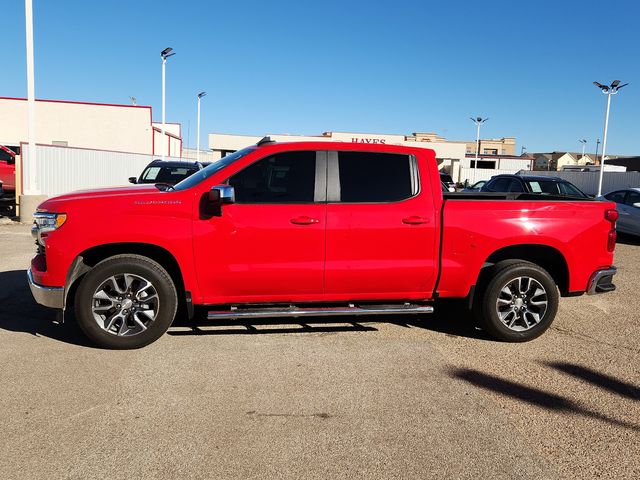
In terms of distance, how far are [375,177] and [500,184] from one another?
31.9ft

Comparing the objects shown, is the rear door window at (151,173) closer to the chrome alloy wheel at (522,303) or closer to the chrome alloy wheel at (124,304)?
the chrome alloy wheel at (124,304)

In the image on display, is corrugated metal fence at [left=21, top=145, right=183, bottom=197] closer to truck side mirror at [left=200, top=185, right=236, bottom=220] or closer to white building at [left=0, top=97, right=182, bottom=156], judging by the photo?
truck side mirror at [left=200, top=185, right=236, bottom=220]

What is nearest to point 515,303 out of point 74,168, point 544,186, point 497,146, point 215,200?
point 215,200

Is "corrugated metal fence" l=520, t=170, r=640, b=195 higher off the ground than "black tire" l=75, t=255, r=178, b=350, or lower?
higher

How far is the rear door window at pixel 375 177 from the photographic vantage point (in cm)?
482

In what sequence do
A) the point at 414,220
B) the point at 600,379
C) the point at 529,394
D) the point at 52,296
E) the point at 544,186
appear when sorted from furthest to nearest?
the point at 544,186, the point at 414,220, the point at 52,296, the point at 600,379, the point at 529,394

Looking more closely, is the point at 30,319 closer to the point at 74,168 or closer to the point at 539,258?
the point at 539,258

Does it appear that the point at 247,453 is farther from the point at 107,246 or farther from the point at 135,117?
the point at 135,117

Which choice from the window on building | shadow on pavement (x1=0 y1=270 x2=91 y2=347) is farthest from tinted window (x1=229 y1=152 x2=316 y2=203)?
the window on building

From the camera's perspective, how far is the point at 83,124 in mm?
39344

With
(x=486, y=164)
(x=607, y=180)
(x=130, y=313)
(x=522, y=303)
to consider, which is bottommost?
(x=130, y=313)

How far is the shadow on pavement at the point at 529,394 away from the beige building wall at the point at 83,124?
1527 inches

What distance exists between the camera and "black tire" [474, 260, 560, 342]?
4.96 metres

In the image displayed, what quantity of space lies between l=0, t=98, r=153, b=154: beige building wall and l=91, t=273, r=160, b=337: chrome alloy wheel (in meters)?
37.3
